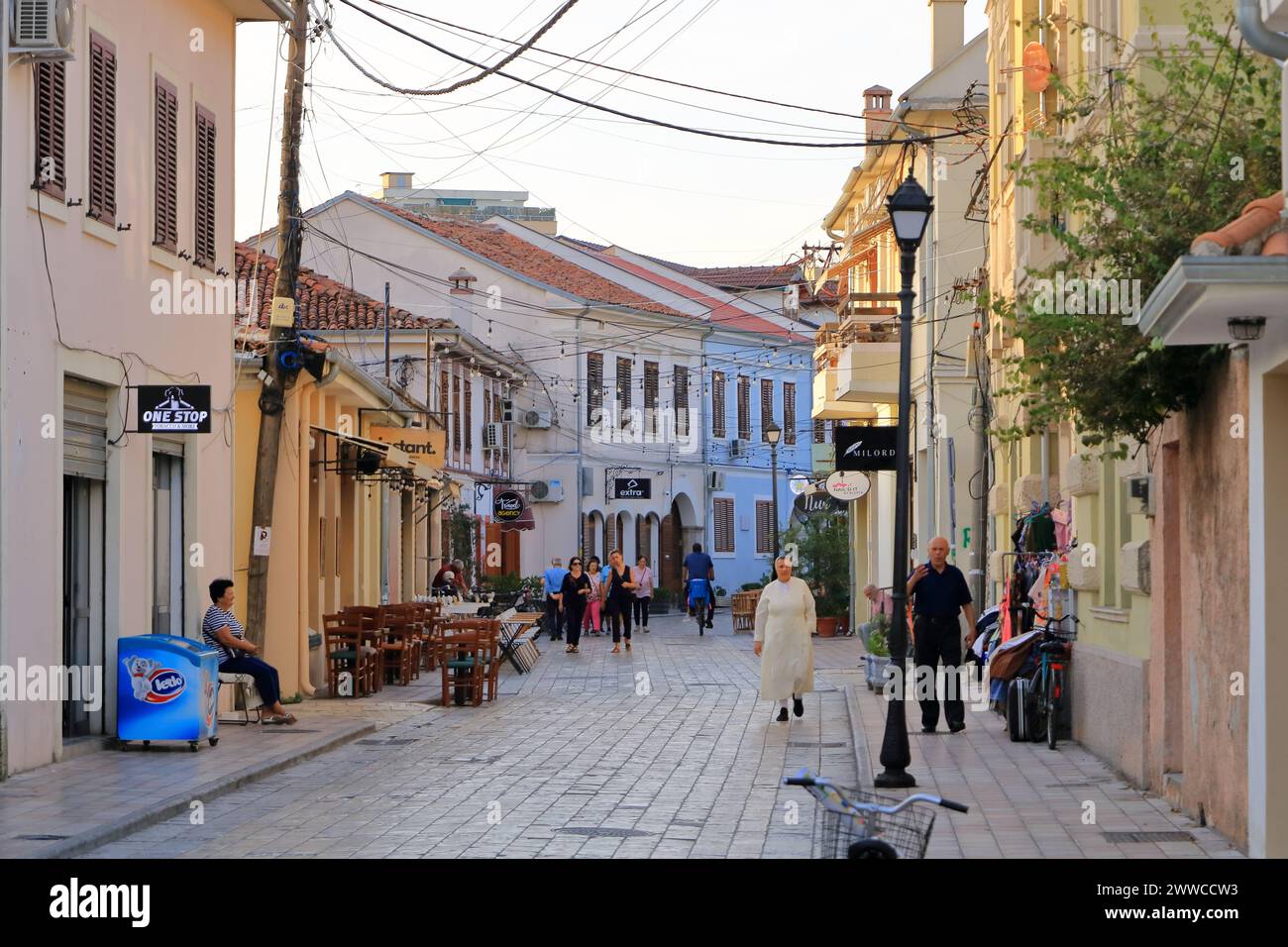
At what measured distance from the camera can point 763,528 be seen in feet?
222

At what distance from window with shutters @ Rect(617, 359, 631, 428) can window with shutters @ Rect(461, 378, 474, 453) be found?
9395mm

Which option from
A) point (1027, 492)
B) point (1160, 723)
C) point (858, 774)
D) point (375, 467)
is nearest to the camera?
point (1160, 723)

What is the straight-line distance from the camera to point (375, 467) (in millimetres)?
26281

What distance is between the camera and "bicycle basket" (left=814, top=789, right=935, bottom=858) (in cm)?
641

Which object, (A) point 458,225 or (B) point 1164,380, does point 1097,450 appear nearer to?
(B) point 1164,380

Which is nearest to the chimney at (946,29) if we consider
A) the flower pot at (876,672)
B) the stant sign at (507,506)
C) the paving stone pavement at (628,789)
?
the stant sign at (507,506)

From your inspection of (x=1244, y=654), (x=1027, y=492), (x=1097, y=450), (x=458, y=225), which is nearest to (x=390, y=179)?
(x=458, y=225)

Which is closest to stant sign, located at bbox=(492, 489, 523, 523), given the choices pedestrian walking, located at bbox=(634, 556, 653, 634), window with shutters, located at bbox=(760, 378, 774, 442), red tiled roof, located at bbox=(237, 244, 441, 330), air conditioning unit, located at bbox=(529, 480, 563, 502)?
pedestrian walking, located at bbox=(634, 556, 653, 634)

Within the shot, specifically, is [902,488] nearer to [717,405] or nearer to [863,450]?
[863,450]

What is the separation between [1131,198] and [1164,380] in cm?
119

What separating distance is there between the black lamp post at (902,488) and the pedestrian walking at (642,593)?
2620 centimetres

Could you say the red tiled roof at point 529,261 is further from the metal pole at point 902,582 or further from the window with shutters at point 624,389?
the metal pole at point 902,582

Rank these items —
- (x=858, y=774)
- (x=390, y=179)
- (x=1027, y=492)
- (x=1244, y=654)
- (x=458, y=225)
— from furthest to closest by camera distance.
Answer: (x=390, y=179)
(x=458, y=225)
(x=1027, y=492)
(x=858, y=774)
(x=1244, y=654)

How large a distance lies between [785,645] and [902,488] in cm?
533
